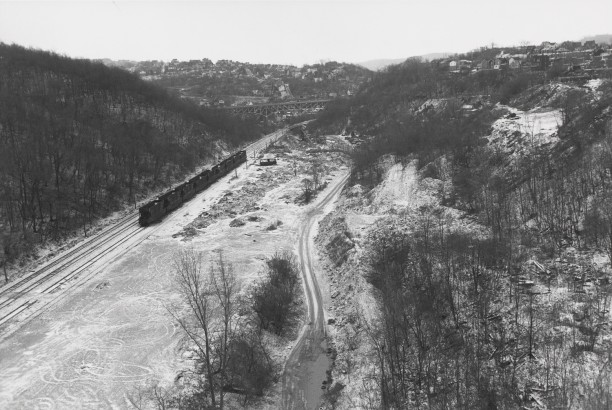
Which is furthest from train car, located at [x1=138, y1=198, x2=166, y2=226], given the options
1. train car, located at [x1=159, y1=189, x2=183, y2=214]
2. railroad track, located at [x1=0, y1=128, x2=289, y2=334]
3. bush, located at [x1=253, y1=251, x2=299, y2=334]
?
bush, located at [x1=253, y1=251, x2=299, y2=334]

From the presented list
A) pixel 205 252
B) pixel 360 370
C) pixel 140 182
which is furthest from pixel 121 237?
pixel 360 370

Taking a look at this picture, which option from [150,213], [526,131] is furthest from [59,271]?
[526,131]

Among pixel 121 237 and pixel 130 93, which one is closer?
pixel 121 237

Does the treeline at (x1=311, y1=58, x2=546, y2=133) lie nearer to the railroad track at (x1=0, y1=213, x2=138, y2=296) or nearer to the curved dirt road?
the curved dirt road

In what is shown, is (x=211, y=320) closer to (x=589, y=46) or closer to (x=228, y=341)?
(x=228, y=341)

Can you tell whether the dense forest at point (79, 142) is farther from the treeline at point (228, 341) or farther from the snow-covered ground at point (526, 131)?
the snow-covered ground at point (526, 131)

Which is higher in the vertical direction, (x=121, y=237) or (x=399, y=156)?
(x=399, y=156)

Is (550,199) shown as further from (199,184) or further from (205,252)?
(199,184)
